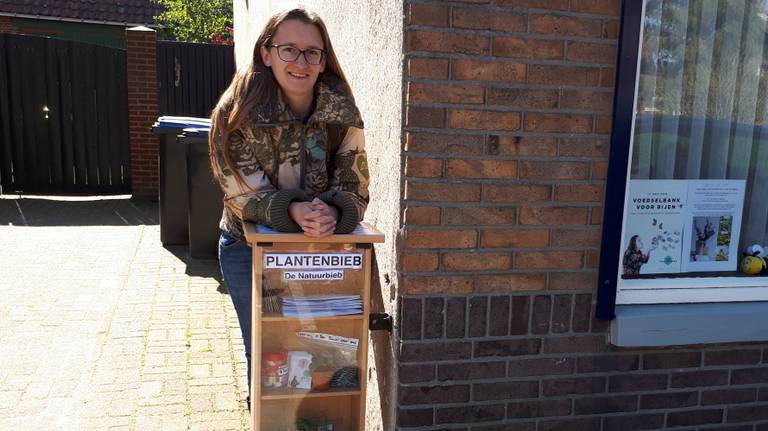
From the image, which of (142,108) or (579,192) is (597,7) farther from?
(142,108)

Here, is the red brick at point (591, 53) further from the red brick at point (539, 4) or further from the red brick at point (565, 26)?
the red brick at point (539, 4)

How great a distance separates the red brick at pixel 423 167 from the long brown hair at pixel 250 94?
1.79 feet

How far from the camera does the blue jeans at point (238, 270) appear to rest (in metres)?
2.83

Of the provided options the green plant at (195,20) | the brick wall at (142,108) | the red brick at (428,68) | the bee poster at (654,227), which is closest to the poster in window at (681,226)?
the bee poster at (654,227)

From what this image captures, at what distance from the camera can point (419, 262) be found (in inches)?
98.8

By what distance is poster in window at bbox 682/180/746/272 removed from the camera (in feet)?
9.76

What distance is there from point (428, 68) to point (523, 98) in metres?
0.40

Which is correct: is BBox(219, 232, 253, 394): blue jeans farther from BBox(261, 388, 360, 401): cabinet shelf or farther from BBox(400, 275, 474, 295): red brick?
BBox(400, 275, 474, 295): red brick

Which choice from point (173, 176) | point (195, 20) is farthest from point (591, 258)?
point (195, 20)

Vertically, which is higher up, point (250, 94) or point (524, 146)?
point (250, 94)

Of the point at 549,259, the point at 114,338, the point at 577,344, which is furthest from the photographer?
the point at 114,338

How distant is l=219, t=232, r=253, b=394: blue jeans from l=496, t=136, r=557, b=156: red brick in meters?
1.14

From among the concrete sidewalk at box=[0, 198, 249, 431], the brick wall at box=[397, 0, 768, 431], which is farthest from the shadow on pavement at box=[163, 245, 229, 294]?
the brick wall at box=[397, 0, 768, 431]

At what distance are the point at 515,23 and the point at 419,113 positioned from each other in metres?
0.49
